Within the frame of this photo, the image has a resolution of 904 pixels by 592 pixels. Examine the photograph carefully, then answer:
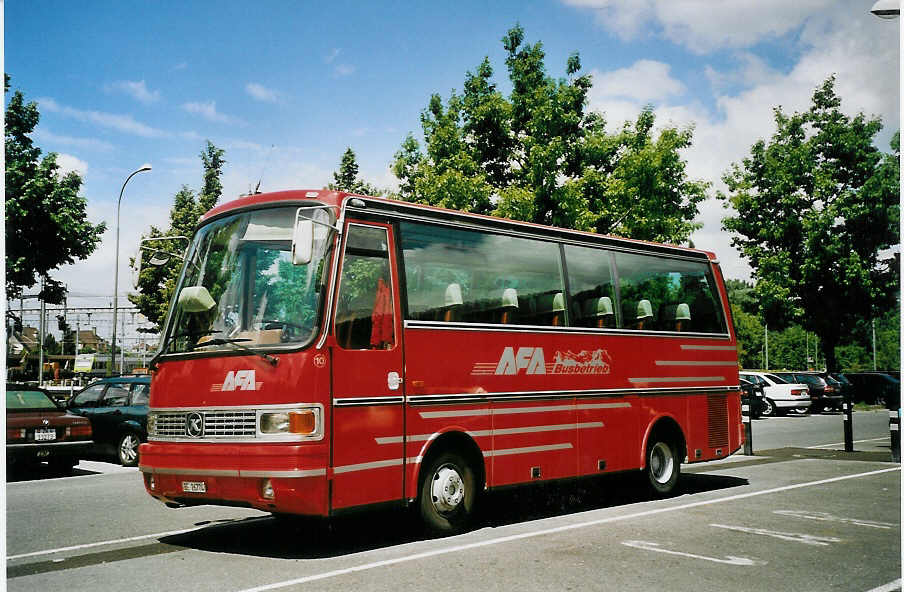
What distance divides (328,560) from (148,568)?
1.47 meters

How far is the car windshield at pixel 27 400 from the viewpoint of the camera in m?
15.3

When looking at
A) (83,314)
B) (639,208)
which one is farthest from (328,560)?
(83,314)

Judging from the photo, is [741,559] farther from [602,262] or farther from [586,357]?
[602,262]

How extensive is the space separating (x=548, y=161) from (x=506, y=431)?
17.1 metres

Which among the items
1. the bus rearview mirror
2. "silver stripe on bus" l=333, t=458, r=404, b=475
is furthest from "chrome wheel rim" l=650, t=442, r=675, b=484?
the bus rearview mirror

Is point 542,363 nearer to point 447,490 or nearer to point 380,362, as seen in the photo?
point 447,490

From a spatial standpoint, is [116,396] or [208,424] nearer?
[208,424]

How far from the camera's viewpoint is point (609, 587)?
6523 millimetres

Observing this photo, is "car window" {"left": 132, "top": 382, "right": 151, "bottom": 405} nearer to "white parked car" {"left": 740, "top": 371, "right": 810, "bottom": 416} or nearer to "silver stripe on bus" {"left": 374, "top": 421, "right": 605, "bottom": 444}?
"silver stripe on bus" {"left": 374, "top": 421, "right": 605, "bottom": 444}

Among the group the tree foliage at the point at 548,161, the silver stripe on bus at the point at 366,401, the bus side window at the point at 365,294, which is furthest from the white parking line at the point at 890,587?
the tree foliage at the point at 548,161

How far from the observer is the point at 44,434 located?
15.1 meters

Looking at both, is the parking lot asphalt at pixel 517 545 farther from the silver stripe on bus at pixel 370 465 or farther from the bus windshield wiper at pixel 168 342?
the bus windshield wiper at pixel 168 342

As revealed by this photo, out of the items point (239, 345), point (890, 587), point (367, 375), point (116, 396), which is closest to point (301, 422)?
point (367, 375)

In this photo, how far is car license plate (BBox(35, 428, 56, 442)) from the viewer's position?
1500 cm
